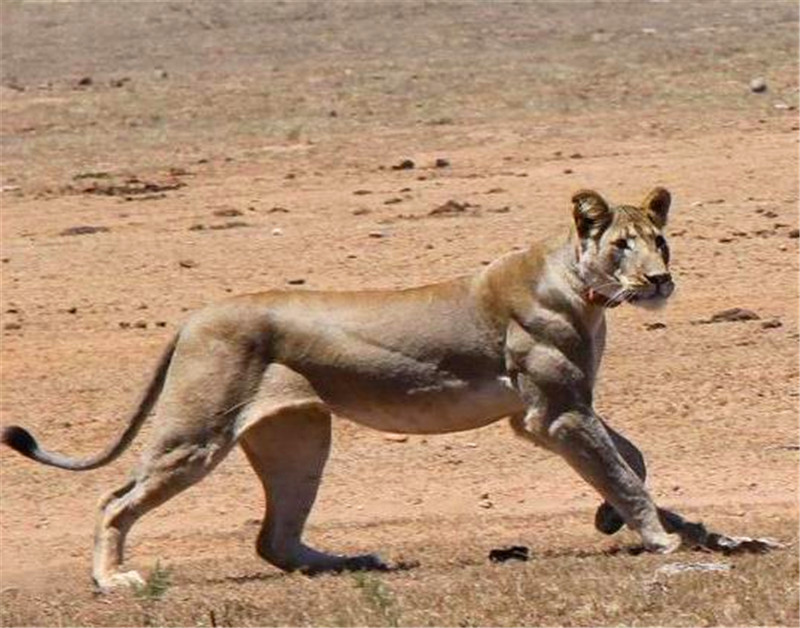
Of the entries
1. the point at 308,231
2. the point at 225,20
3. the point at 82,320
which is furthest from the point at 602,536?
the point at 225,20

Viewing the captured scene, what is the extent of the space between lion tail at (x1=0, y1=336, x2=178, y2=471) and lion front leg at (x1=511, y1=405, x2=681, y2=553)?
137 cm

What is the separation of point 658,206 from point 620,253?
34 centimetres

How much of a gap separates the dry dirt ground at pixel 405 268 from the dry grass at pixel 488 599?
0.06ft

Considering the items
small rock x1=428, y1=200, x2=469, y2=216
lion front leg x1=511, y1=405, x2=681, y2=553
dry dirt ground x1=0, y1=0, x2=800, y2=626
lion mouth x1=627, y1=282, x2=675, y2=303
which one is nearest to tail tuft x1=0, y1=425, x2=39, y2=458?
dry dirt ground x1=0, y1=0, x2=800, y2=626

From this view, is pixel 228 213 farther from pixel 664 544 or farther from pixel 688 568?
pixel 688 568

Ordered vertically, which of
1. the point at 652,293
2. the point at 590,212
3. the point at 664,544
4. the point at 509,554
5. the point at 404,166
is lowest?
the point at 404,166

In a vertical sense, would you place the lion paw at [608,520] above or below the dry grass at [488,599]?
below

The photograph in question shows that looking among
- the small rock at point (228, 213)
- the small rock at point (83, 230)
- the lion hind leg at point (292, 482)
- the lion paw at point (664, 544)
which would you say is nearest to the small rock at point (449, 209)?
the small rock at point (228, 213)

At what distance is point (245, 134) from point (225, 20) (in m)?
14.3

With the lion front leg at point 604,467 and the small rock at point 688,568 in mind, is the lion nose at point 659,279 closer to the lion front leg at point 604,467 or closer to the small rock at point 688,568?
the lion front leg at point 604,467

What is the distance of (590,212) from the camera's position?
29.7ft

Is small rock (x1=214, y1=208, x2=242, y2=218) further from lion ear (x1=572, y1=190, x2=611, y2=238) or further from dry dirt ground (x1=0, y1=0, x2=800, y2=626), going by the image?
lion ear (x1=572, y1=190, x2=611, y2=238)

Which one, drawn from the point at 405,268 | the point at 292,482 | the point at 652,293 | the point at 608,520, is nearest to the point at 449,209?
the point at 405,268

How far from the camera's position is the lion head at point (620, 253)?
8.91 meters
